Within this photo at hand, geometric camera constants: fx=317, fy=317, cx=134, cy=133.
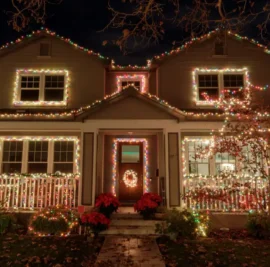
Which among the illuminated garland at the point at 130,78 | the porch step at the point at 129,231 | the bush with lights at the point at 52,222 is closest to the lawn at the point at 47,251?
the bush with lights at the point at 52,222

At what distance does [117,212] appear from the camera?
33.8ft

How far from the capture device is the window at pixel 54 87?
502 inches

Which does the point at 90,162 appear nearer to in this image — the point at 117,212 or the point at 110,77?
the point at 117,212

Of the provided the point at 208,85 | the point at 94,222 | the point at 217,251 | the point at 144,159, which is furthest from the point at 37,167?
the point at 208,85

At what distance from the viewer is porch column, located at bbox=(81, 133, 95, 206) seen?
405 inches

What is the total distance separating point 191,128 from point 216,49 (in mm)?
4017

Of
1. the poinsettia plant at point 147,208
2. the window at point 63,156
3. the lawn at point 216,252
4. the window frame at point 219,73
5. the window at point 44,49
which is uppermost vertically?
the window at point 44,49

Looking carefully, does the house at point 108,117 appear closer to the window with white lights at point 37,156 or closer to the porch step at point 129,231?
the window with white lights at point 37,156

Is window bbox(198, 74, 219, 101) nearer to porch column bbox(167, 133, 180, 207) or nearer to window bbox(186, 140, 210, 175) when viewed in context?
window bbox(186, 140, 210, 175)

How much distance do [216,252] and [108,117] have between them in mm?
5588

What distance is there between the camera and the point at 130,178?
12.1 m

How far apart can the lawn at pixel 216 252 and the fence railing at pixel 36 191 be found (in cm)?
356

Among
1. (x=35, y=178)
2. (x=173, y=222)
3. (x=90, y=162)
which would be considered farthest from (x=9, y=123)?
(x=173, y=222)

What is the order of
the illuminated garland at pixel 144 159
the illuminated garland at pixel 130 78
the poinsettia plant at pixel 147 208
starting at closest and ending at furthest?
→ the poinsettia plant at pixel 147 208
the illuminated garland at pixel 144 159
the illuminated garland at pixel 130 78
